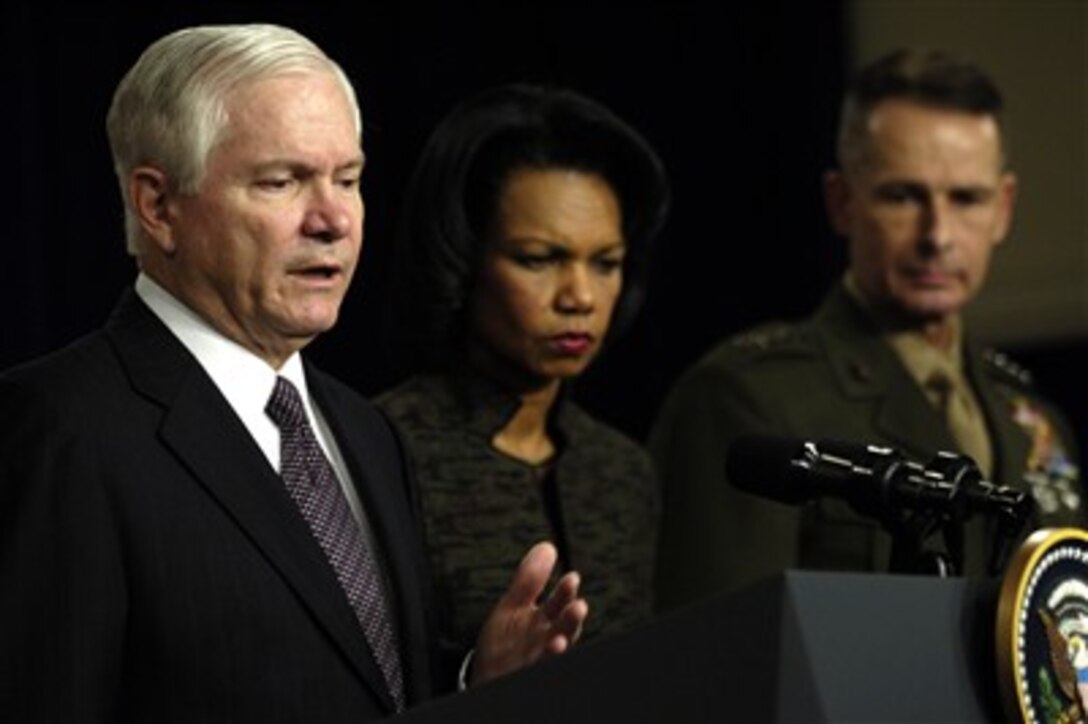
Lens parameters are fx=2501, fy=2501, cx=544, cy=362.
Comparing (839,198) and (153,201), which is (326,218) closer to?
(153,201)

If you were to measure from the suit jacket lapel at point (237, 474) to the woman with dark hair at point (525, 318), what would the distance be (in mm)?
568

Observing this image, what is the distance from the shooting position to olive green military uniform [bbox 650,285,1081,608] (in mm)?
3000

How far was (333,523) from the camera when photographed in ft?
6.73

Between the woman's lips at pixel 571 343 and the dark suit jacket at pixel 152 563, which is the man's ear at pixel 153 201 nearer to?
the dark suit jacket at pixel 152 563

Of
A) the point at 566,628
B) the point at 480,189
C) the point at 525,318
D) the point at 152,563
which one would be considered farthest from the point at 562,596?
the point at 480,189

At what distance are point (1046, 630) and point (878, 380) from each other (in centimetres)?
148

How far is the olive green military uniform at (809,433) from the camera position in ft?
9.84

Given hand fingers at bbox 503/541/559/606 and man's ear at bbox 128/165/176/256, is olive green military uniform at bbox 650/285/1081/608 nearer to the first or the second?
hand fingers at bbox 503/541/559/606

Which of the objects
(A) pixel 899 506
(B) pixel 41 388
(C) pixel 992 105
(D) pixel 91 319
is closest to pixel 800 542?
(C) pixel 992 105

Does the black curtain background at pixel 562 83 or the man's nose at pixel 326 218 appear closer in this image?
the man's nose at pixel 326 218

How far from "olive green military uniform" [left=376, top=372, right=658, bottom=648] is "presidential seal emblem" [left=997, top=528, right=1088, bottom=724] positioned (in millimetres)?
789

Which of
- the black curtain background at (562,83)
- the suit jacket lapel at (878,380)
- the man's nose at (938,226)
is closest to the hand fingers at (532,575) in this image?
the black curtain background at (562,83)

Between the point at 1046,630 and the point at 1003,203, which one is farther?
the point at 1003,203

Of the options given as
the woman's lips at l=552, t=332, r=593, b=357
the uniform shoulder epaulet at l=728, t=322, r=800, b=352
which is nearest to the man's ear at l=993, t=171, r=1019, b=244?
the uniform shoulder epaulet at l=728, t=322, r=800, b=352
